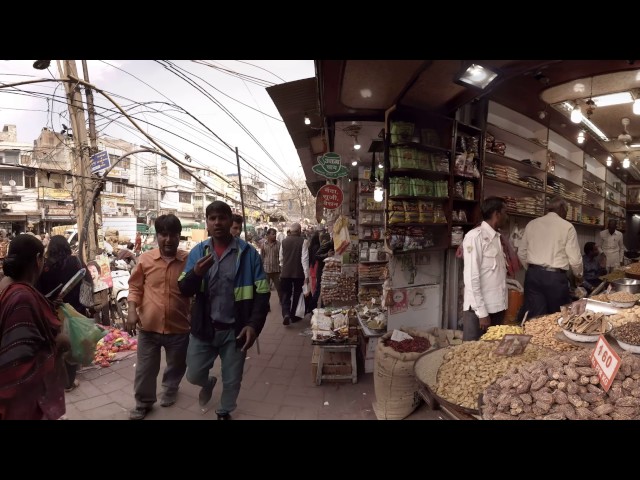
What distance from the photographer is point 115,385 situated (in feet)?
8.70

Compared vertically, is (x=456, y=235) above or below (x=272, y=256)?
above

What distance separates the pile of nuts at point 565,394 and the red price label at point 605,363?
3cm

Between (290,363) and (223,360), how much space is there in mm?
1433

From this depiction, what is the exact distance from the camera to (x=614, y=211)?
858cm

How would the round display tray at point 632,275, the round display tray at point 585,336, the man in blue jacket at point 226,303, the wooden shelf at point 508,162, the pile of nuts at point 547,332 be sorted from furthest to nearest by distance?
the round display tray at point 632,275 → the wooden shelf at point 508,162 → the man in blue jacket at point 226,303 → the pile of nuts at point 547,332 → the round display tray at point 585,336

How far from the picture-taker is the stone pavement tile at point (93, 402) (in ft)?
7.50

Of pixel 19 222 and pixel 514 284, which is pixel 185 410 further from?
pixel 19 222

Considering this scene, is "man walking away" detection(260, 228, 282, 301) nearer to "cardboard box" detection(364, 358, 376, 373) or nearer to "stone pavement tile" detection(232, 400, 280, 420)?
"cardboard box" detection(364, 358, 376, 373)

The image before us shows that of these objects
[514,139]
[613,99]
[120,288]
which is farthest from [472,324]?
[120,288]

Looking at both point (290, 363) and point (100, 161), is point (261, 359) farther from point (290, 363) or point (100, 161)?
point (100, 161)

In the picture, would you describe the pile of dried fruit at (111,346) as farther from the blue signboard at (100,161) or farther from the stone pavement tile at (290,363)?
the blue signboard at (100,161)

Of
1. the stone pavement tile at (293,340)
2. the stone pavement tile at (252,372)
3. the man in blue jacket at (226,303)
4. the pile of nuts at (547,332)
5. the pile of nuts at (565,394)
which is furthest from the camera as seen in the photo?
the stone pavement tile at (293,340)

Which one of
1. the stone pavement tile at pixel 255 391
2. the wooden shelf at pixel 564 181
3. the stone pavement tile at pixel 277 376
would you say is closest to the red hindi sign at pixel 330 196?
the stone pavement tile at pixel 277 376

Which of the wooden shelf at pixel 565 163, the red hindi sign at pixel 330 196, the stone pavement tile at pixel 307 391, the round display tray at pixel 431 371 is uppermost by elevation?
the wooden shelf at pixel 565 163
